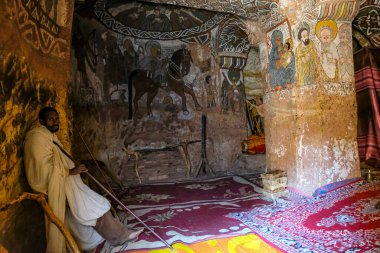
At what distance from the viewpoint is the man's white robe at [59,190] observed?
2891 millimetres

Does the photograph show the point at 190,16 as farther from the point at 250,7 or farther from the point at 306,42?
the point at 306,42

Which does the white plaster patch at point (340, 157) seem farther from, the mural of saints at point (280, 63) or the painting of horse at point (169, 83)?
the painting of horse at point (169, 83)

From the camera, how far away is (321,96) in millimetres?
4785

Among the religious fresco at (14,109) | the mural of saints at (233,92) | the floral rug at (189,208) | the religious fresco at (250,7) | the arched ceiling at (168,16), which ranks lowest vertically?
the floral rug at (189,208)

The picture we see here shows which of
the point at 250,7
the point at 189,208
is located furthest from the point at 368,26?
the point at 189,208

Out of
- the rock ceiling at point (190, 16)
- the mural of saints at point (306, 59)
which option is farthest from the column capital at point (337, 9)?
the rock ceiling at point (190, 16)

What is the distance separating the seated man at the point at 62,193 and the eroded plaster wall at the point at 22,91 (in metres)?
0.13

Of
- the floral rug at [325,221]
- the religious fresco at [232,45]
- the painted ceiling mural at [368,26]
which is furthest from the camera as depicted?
the religious fresco at [232,45]

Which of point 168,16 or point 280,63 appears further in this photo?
point 168,16

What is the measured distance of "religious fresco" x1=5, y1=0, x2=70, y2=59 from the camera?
282 cm

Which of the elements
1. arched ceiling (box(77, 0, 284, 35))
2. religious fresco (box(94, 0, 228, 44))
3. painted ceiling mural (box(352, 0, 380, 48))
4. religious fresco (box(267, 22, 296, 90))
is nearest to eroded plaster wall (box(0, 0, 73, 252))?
arched ceiling (box(77, 0, 284, 35))

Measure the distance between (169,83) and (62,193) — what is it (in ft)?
17.3

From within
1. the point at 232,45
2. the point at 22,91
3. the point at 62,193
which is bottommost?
the point at 62,193

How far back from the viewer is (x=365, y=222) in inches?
137
